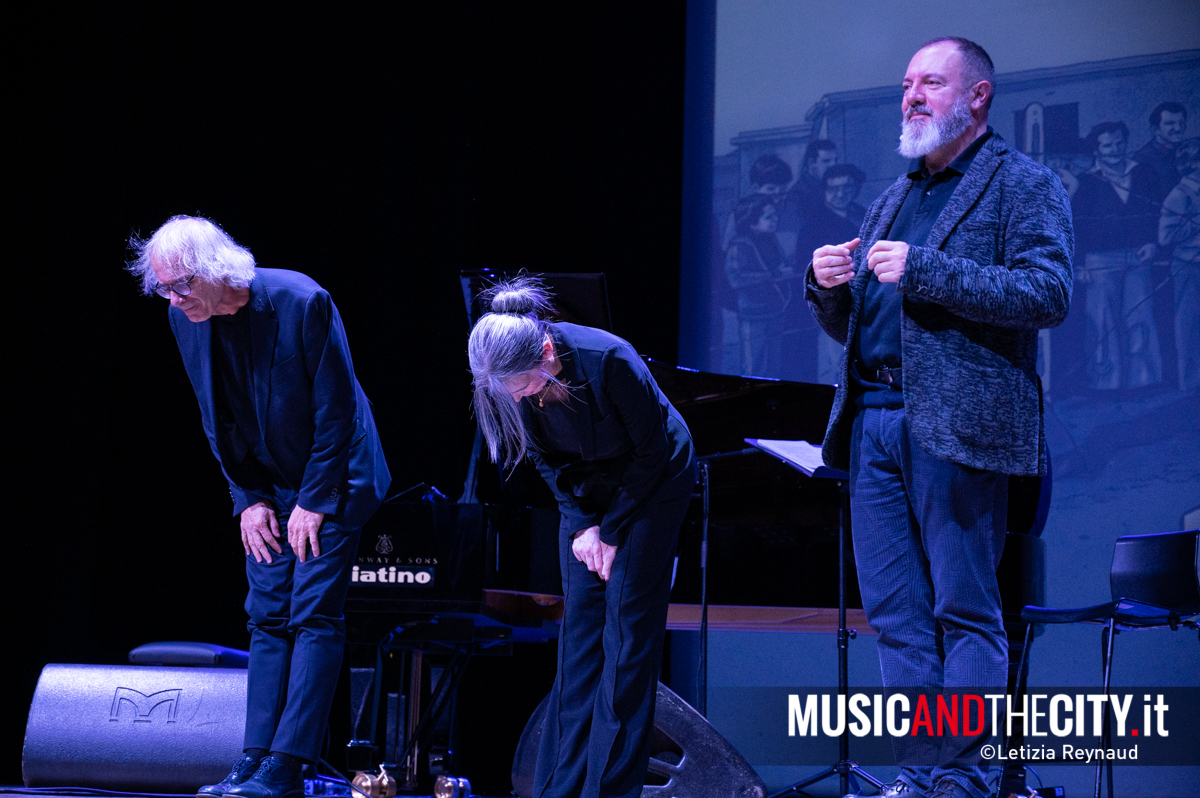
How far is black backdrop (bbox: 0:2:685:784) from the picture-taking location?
14.7 feet

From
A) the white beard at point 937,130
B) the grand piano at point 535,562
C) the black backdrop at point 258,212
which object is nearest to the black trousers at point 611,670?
the white beard at point 937,130

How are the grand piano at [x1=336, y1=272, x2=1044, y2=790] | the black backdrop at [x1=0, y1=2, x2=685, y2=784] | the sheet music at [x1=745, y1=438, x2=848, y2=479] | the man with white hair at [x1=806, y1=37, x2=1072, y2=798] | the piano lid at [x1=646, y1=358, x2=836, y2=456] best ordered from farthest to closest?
the black backdrop at [x1=0, y1=2, x2=685, y2=784] < the piano lid at [x1=646, y1=358, x2=836, y2=456] < the grand piano at [x1=336, y1=272, x2=1044, y2=790] < the sheet music at [x1=745, y1=438, x2=848, y2=479] < the man with white hair at [x1=806, y1=37, x2=1072, y2=798]

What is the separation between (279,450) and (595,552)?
2.59ft

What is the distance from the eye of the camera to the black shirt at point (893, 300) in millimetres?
2189

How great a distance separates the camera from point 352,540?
266 centimetres

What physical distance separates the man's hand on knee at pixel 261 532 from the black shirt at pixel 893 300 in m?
1.37

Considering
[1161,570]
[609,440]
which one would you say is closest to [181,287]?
[609,440]

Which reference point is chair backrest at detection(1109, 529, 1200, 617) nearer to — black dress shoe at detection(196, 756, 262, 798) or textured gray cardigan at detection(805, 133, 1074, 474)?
textured gray cardigan at detection(805, 133, 1074, 474)

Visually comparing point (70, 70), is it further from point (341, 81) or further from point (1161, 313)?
point (1161, 313)

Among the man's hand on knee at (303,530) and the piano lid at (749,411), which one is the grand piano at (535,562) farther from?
the man's hand on knee at (303,530)

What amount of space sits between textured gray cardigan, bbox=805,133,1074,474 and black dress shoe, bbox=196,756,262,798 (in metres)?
1.42

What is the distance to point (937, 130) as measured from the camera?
2250mm

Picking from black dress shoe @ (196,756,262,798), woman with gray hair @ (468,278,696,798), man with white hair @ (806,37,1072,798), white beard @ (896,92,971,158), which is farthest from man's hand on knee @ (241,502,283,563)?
white beard @ (896,92,971,158)

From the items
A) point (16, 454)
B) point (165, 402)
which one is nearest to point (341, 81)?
point (165, 402)
